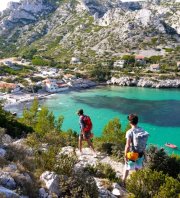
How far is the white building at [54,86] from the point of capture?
8692cm

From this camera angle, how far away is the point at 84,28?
156 metres

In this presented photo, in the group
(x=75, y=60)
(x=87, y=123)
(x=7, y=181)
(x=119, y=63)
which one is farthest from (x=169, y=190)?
(x=75, y=60)

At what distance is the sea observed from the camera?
50938 mm

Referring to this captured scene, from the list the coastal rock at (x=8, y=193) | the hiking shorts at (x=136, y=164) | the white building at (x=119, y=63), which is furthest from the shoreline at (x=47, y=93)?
the coastal rock at (x=8, y=193)

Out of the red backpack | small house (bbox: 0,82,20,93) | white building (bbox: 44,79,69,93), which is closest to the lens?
the red backpack

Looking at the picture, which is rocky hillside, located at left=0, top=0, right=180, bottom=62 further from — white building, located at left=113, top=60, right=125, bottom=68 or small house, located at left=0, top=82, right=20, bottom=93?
small house, located at left=0, top=82, right=20, bottom=93

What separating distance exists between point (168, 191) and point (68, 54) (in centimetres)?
12803

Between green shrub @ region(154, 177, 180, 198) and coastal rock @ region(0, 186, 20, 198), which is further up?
coastal rock @ region(0, 186, 20, 198)

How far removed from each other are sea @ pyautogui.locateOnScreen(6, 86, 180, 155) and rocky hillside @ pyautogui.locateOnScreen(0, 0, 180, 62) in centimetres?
3980

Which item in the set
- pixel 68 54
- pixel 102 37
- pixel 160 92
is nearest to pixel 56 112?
pixel 160 92

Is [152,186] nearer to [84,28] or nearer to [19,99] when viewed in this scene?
[19,99]

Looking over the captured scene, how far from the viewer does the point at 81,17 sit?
172 m

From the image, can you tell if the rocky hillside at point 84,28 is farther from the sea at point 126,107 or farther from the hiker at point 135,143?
the hiker at point 135,143

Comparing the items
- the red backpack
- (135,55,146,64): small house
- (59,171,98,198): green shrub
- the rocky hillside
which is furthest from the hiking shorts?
the rocky hillside
